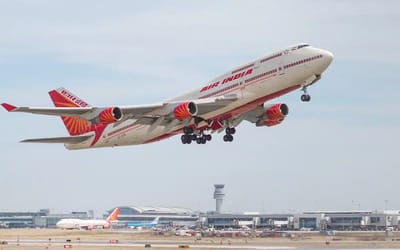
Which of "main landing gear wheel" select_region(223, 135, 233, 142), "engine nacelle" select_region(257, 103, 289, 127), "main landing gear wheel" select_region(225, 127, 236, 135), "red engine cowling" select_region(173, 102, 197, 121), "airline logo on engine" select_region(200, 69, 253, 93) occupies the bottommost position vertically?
"main landing gear wheel" select_region(223, 135, 233, 142)

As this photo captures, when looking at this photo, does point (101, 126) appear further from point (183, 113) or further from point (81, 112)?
point (183, 113)

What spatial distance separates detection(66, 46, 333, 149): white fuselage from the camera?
65.8 meters

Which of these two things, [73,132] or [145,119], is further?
[73,132]

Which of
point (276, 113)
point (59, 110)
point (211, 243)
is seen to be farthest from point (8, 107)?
point (211, 243)

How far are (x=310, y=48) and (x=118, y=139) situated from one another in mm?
24994

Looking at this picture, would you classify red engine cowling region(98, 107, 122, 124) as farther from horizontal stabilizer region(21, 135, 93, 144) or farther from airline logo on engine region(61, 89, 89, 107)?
airline logo on engine region(61, 89, 89, 107)

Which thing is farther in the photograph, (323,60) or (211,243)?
(211,243)

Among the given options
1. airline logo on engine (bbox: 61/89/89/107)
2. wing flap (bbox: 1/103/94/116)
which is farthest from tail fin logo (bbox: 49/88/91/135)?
wing flap (bbox: 1/103/94/116)

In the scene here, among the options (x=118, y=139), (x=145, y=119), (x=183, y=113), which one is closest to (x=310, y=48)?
(x=183, y=113)

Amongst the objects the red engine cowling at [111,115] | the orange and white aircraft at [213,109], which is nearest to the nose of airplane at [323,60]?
the orange and white aircraft at [213,109]

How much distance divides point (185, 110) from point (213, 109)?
9.60 ft

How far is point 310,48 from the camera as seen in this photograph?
66562 mm

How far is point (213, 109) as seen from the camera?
70.1m

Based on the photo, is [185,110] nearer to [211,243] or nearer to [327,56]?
[327,56]
